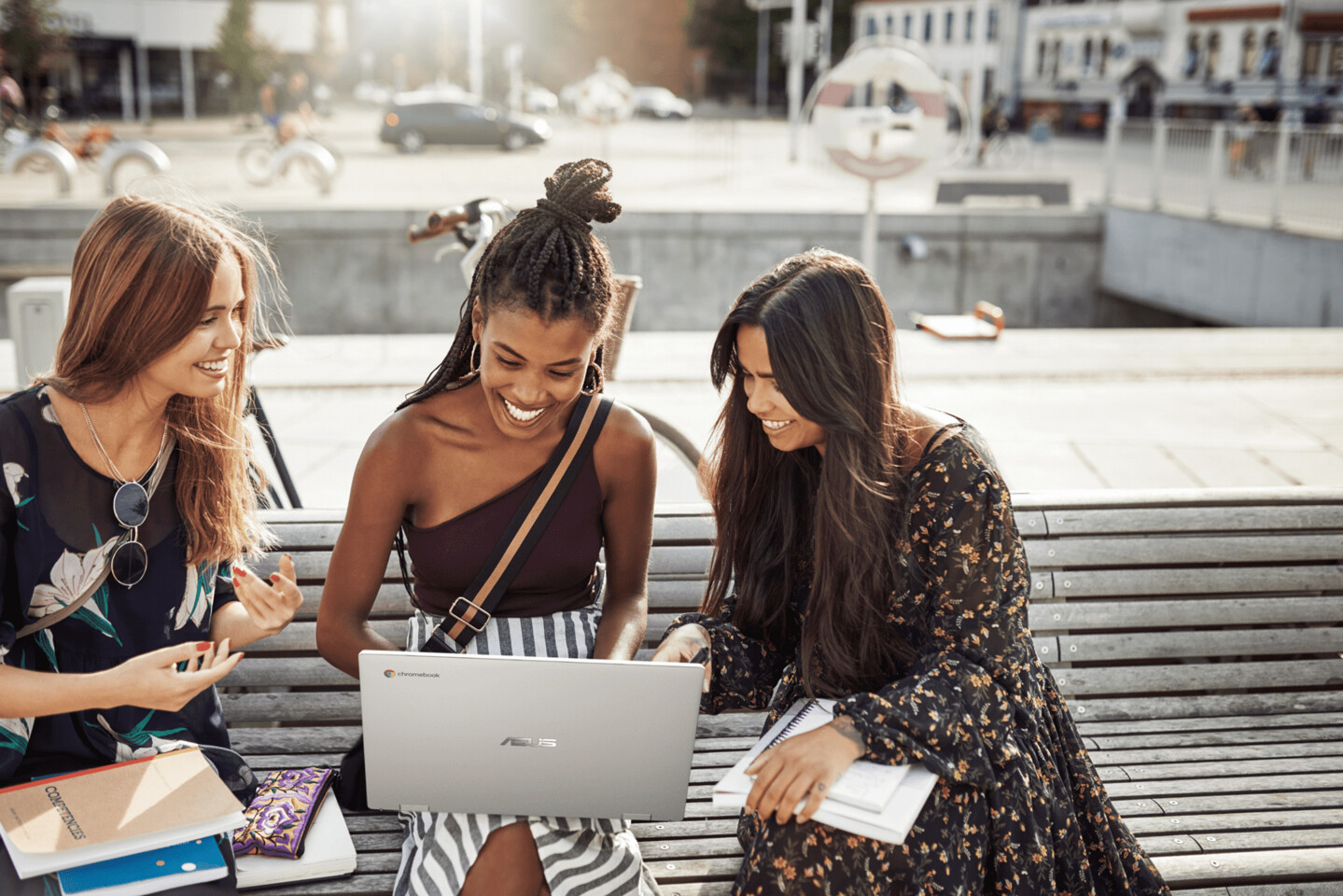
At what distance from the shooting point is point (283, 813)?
222 centimetres

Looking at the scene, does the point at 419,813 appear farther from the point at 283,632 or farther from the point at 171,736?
the point at 283,632

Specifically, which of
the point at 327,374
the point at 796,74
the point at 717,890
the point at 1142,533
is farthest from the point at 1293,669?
the point at 796,74

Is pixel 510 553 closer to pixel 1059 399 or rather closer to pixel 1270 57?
pixel 1059 399

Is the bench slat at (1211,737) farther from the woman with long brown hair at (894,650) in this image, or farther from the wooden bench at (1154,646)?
the woman with long brown hair at (894,650)

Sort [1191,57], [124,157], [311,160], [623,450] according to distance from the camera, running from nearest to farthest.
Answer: [623,450] → [124,157] → [311,160] → [1191,57]

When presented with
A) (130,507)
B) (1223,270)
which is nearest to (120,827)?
(130,507)

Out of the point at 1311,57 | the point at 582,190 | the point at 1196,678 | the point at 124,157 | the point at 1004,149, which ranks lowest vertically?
the point at 1196,678

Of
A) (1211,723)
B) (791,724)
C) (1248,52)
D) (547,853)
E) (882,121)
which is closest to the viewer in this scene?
(547,853)

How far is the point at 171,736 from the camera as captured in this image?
225 centimetres

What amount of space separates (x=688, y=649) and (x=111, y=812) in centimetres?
101

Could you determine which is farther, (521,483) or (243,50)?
(243,50)

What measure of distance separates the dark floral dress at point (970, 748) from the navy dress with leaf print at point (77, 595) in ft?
3.70

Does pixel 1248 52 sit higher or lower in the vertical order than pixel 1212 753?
higher

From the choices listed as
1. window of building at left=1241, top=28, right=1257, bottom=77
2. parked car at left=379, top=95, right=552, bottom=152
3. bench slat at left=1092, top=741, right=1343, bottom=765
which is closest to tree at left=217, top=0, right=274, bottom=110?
parked car at left=379, top=95, right=552, bottom=152
